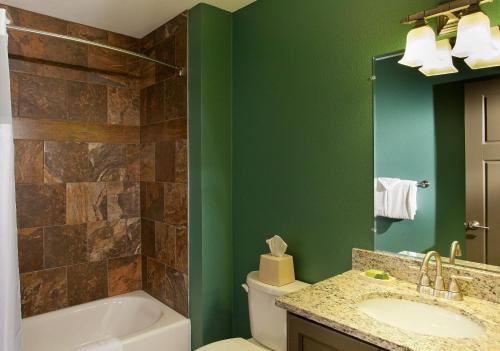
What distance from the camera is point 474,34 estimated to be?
4.20 ft

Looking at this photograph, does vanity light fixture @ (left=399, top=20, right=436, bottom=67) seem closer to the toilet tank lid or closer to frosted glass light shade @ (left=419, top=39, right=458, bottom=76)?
frosted glass light shade @ (left=419, top=39, right=458, bottom=76)

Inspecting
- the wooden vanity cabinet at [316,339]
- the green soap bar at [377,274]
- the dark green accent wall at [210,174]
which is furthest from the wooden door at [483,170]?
the dark green accent wall at [210,174]

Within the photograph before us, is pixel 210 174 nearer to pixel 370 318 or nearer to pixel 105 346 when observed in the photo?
pixel 105 346

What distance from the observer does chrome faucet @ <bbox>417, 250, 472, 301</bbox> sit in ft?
4.39

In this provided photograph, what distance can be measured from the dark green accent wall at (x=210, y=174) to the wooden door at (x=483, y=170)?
1438 millimetres

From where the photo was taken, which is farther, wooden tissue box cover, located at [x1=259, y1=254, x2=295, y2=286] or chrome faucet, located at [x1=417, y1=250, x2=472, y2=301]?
wooden tissue box cover, located at [x1=259, y1=254, x2=295, y2=286]

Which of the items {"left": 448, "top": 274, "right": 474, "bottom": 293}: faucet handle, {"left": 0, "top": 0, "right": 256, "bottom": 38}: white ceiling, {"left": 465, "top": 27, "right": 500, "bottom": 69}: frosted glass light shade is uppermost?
{"left": 0, "top": 0, "right": 256, "bottom": 38}: white ceiling

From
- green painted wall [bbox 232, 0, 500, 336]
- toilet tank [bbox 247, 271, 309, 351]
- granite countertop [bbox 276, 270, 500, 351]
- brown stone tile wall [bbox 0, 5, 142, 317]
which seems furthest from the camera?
brown stone tile wall [bbox 0, 5, 142, 317]

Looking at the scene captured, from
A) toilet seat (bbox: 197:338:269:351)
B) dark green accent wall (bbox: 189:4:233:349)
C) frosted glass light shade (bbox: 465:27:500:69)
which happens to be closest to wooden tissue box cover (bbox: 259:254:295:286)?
toilet seat (bbox: 197:338:269:351)

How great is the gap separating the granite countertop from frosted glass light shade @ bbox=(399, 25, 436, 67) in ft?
3.07

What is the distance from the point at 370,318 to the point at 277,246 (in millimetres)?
856

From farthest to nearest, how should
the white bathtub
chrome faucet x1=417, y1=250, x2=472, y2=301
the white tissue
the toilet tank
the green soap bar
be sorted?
the white bathtub → the white tissue → the toilet tank → the green soap bar → chrome faucet x1=417, y1=250, x2=472, y2=301

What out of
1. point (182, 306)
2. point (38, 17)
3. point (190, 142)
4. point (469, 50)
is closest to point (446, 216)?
point (469, 50)

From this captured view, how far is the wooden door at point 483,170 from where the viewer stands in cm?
133
